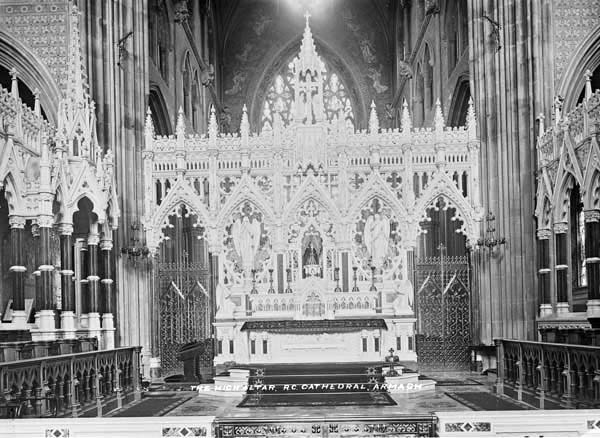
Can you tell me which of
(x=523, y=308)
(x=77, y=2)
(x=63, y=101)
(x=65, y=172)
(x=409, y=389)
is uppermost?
(x=77, y=2)

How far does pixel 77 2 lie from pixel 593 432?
13837 mm

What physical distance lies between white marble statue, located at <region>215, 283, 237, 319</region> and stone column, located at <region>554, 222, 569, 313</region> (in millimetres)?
6927

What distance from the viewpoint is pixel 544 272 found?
16766mm

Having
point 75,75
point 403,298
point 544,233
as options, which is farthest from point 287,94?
point 75,75

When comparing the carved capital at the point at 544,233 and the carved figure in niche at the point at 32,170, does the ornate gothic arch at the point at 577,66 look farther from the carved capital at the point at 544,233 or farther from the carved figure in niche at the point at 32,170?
the carved figure in niche at the point at 32,170

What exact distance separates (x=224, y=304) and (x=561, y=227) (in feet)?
24.1

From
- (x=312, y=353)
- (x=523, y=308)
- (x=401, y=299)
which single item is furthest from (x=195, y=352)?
(x=523, y=308)

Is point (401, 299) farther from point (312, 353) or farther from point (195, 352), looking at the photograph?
point (195, 352)

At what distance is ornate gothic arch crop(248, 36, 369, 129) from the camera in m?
39.7

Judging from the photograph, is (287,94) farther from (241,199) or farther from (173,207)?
(241,199)

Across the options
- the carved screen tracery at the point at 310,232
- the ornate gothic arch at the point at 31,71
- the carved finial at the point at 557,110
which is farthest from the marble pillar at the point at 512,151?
the ornate gothic arch at the point at 31,71

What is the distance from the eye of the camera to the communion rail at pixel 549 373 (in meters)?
10.6

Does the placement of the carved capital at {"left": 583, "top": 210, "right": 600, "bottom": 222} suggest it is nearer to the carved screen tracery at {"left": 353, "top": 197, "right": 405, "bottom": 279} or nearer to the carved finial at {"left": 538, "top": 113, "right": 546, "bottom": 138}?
the carved finial at {"left": 538, "top": 113, "right": 546, "bottom": 138}

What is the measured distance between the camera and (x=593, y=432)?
9094 mm
